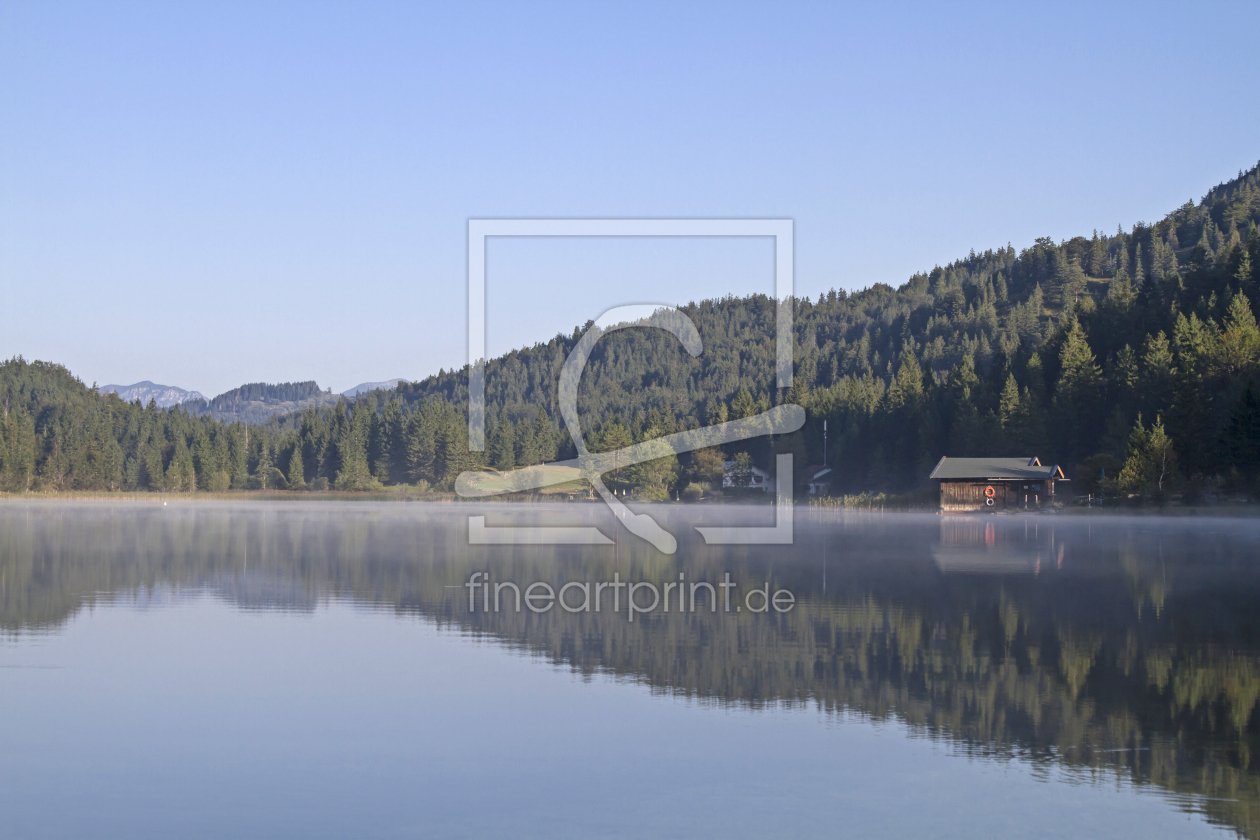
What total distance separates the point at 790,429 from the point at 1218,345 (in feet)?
175

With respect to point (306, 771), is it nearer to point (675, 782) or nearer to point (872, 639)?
point (675, 782)

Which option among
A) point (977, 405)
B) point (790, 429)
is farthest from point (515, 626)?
point (790, 429)

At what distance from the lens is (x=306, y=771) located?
11.2m

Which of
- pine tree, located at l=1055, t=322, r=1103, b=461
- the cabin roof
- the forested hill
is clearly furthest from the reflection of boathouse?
pine tree, located at l=1055, t=322, r=1103, b=461

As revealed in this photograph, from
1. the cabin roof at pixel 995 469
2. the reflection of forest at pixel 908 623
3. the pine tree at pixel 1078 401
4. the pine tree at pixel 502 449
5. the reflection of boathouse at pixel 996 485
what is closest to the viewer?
the reflection of forest at pixel 908 623

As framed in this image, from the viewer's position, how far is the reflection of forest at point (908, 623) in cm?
1287

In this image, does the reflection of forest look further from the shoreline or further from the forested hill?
the forested hill

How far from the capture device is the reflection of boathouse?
86.1m

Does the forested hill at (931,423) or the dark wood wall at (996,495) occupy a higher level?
the forested hill at (931,423)

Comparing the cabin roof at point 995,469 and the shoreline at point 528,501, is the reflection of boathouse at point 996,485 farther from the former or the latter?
the shoreline at point 528,501

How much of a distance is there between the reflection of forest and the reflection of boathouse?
40.3 m

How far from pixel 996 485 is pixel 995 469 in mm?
1361

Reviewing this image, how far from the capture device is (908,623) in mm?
20922

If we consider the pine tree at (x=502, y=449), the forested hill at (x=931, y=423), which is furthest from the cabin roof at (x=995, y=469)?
the pine tree at (x=502, y=449)
